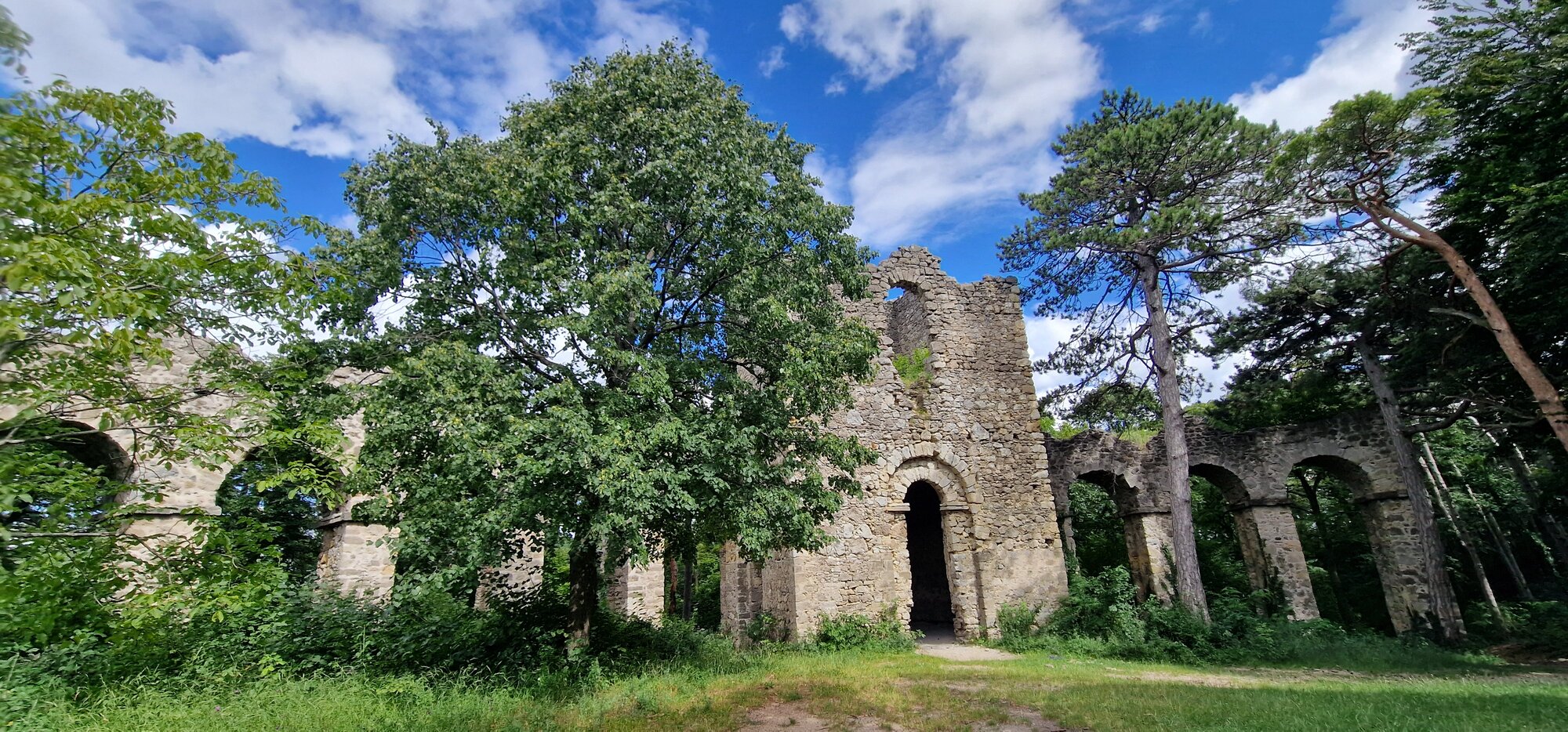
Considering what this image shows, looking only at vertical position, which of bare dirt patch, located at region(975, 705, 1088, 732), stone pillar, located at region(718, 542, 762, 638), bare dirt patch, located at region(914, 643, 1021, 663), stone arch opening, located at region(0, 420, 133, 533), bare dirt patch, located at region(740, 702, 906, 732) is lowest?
bare dirt patch, located at region(914, 643, 1021, 663)

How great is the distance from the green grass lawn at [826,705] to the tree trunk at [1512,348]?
156 inches

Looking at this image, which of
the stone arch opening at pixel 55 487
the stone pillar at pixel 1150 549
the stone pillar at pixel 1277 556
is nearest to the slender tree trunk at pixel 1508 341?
the stone pillar at pixel 1277 556

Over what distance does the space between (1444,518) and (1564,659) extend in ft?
33.4

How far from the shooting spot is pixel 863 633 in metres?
10.9

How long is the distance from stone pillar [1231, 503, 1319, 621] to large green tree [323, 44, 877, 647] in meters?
12.5

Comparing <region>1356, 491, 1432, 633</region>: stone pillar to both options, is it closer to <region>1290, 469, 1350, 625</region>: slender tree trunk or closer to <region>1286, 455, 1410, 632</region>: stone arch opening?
<region>1286, 455, 1410, 632</region>: stone arch opening

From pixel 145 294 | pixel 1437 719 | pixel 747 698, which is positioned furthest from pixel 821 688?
pixel 145 294

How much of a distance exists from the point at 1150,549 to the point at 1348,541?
1168 cm

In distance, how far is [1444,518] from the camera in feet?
60.1

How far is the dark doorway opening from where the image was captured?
1647 centimetres

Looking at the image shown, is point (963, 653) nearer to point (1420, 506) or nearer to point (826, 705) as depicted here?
point (826, 705)

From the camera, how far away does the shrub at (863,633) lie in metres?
10.7

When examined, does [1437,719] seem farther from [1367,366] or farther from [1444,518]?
[1444,518]

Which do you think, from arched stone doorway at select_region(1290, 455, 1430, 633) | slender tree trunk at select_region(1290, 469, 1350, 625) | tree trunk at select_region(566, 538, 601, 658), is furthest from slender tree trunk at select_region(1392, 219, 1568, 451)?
tree trunk at select_region(566, 538, 601, 658)
